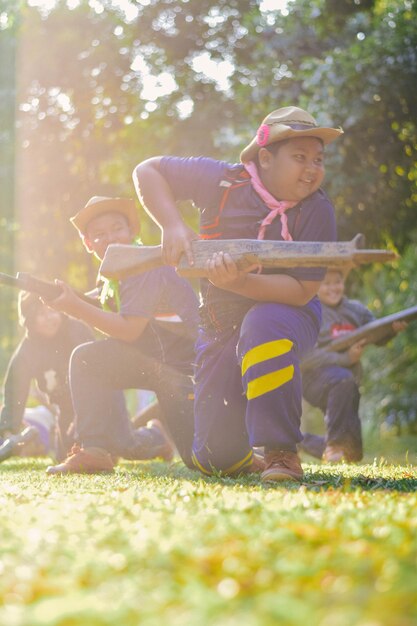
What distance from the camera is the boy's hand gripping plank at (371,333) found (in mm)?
8266

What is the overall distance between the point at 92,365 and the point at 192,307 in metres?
0.73

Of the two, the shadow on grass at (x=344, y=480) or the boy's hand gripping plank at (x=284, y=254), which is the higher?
the boy's hand gripping plank at (x=284, y=254)

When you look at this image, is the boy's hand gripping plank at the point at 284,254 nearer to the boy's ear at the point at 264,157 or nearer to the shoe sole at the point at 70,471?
the boy's ear at the point at 264,157

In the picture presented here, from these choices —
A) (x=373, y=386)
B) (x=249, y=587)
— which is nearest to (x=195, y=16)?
(x=373, y=386)

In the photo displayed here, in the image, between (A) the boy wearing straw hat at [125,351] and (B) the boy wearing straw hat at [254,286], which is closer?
(B) the boy wearing straw hat at [254,286]

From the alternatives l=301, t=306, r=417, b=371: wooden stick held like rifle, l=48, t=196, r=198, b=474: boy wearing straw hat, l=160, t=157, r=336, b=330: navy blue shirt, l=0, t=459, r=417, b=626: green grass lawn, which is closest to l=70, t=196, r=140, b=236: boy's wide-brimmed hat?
l=48, t=196, r=198, b=474: boy wearing straw hat

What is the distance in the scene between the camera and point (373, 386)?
21.4 m

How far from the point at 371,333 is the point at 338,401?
2.80ft

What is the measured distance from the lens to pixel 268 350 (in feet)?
14.7

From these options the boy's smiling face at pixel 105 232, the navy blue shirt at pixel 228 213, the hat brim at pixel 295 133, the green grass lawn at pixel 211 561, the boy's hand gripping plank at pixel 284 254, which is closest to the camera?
the green grass lawn at pixel 211 561

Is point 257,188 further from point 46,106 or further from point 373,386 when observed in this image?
point 373,386

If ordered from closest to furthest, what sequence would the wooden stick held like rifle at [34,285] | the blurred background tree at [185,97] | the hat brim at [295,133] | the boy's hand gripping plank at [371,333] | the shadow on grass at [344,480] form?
the shadow on grass at [344,480], the hat brim at [295,133], the wooden stick held like rifle at [34,285], the boy's hand gripping plank at [371,333], the blurred background tree at [185,97]


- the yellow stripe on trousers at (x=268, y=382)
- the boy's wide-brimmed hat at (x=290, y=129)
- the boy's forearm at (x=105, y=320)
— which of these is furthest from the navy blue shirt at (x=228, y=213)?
the boy's forearm at (x=105, y=320)

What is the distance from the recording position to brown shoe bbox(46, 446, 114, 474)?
17.7 ft
